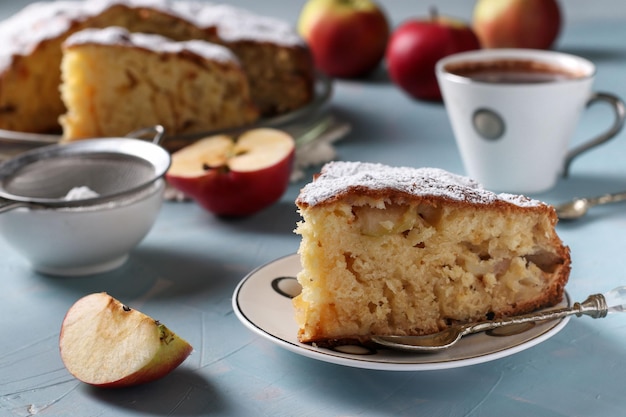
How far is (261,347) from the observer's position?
1.48 m

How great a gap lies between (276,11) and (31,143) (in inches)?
78.5

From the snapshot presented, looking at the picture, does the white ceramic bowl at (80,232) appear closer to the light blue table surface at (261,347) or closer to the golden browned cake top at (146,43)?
the light blue table surface at (261,347)

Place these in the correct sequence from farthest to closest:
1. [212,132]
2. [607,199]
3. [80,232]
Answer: [212,132]
[607,199]
[80,232]

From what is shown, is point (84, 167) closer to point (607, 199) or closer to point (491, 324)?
point (491, 324)

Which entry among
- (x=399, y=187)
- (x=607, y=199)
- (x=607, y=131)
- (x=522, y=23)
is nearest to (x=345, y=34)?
(x=522, y=23)

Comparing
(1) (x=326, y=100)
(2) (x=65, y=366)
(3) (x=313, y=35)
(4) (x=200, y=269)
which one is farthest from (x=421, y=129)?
(2) (x=65, y=366)

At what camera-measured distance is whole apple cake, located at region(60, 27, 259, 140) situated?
2.37 m

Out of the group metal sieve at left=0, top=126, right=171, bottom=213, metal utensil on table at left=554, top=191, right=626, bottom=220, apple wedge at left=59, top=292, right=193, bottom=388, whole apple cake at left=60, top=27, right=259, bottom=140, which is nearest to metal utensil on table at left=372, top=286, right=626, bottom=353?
apple wedge at left=59, top=292, right=193, bottom=388

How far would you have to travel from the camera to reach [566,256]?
148 centimetres

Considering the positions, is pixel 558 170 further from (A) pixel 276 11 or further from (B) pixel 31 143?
(A) pixel 276 11

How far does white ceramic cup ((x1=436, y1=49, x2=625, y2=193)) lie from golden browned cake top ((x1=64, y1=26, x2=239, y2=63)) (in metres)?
0.62

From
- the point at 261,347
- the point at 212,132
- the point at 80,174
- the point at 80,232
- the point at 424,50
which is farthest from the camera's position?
the point at 424,50

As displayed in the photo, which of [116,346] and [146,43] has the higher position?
[146,43]

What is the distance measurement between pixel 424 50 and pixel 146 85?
963mm
